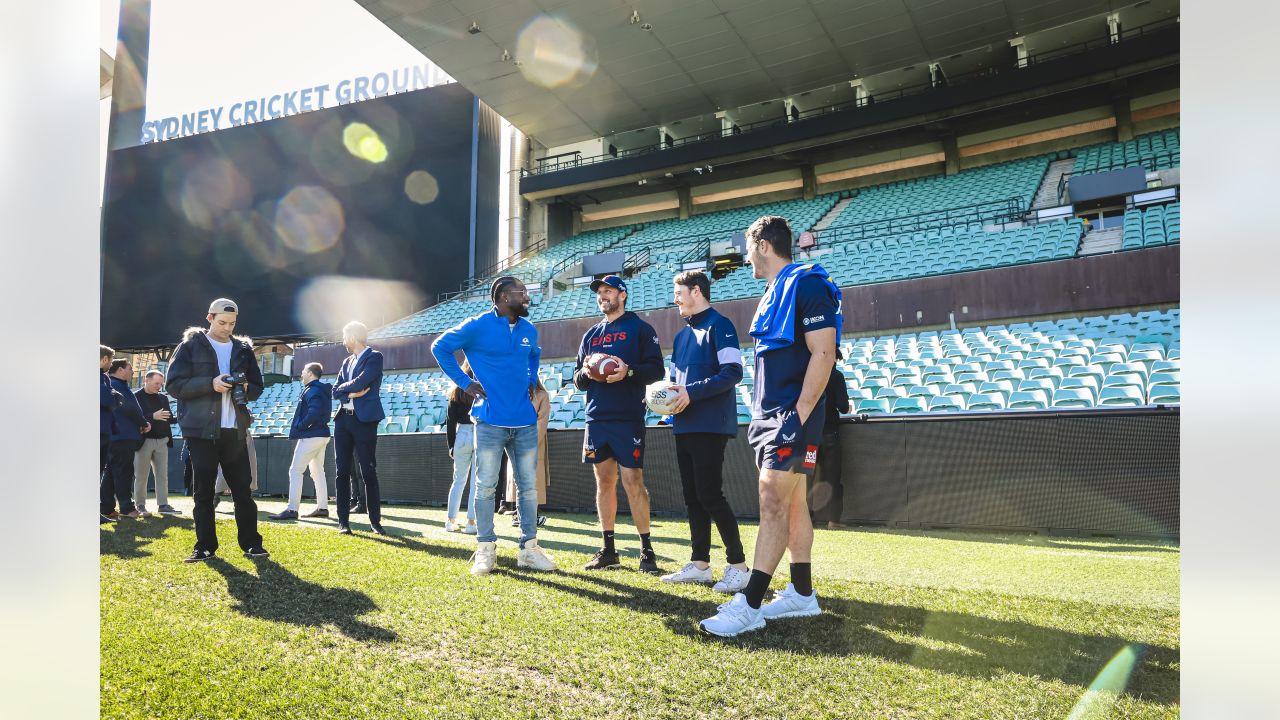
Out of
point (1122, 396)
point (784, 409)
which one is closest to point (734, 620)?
point (784, 409)

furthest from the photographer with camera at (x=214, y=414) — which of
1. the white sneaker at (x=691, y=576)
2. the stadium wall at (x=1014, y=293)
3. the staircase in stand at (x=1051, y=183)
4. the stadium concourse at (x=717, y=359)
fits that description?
the staircase in stand at (x=1051, y=183)

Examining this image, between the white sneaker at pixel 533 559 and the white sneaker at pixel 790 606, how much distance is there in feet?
5.41

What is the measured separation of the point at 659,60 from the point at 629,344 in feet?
57.5

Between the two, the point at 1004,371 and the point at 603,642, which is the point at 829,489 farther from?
the point at 603,642

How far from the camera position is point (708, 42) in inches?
758

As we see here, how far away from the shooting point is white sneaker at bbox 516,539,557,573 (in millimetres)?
4555

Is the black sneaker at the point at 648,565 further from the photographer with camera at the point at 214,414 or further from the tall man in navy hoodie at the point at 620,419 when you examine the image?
the photographer with camera at the point at 214,414

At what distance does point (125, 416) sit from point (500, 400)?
521 cm

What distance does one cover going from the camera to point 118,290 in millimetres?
24312

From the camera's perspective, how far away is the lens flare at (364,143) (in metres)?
23.2

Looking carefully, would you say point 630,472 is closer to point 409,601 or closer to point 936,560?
point 409,601
